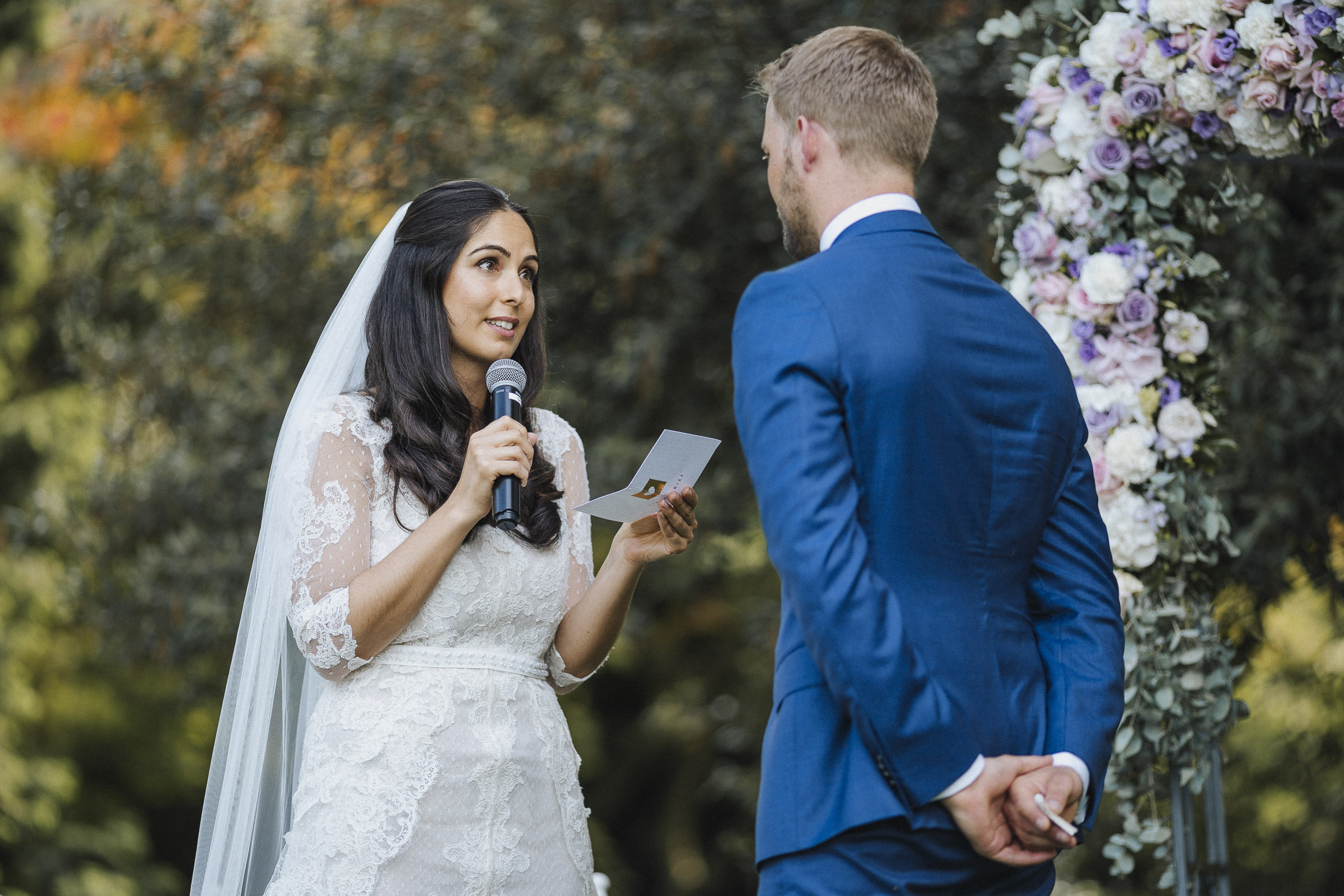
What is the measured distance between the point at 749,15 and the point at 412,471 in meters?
3.01

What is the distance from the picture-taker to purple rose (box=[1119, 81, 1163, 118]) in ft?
9.68

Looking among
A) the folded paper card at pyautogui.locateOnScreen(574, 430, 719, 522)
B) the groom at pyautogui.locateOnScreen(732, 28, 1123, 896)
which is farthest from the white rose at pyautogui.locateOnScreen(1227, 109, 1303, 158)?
the folded paper card at pyautogui.locateOnScreen(574, 430, 719, 522)

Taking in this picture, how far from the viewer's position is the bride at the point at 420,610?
236cm

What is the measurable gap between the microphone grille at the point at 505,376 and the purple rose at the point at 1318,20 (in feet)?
5.88

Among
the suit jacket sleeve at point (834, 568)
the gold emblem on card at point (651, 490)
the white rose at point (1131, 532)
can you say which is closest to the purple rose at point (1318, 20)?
the white rose at point (1131, 532)

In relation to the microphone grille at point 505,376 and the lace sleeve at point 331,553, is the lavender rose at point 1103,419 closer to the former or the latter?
the microphone grille at point 505,376

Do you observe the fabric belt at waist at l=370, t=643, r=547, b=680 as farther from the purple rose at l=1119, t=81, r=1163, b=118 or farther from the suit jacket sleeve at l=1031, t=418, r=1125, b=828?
the purple rose at l=1119, t=81, r=1163, b=118

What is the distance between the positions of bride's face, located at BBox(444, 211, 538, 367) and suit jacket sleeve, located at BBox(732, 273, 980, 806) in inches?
40.9

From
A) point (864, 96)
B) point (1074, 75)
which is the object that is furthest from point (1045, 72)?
point (864, 96)

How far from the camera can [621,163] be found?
4.99m

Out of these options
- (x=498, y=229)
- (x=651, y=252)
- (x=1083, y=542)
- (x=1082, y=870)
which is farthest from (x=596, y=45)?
(x=1082, y=870)

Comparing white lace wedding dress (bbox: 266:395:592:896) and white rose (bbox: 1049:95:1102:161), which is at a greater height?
white rose (bbox: 1049:95:1102:161)

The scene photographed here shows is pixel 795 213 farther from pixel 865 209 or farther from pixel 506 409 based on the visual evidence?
→ pixel 506 409

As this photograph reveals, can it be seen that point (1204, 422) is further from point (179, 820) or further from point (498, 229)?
point (179, 820)
